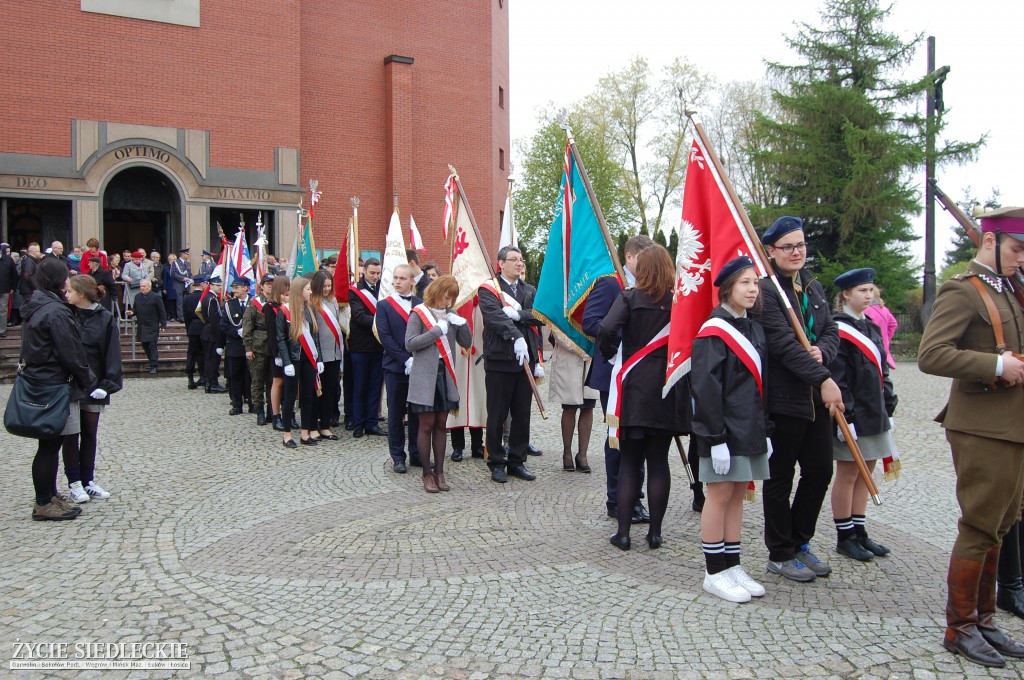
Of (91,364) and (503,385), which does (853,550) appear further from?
(91,364)

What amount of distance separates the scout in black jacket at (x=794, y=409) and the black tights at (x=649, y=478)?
2.39 feet

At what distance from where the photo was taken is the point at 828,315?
4871mm

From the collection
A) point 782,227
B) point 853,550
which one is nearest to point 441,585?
point 853,550

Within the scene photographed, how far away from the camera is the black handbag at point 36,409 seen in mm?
5785

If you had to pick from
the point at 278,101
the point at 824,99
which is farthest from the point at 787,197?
the point at 278,101

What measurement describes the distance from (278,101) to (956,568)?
24279mm

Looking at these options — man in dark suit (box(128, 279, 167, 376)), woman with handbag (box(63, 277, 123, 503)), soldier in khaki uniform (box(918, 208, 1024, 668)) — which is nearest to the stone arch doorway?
man in dark suit (box(128, 279, 167, 376))

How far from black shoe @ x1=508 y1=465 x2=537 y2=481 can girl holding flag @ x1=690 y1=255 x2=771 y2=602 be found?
302 cm

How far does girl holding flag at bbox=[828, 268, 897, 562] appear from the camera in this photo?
5176 millimetres

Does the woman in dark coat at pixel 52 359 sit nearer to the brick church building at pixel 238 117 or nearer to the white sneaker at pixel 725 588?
the white sneaker at pixel 725 588

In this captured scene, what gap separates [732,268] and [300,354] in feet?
19.9

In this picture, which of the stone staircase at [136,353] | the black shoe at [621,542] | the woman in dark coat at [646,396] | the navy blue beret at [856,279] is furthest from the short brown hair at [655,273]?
the stone staircase at [136,353]

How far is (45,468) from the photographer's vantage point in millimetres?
6055

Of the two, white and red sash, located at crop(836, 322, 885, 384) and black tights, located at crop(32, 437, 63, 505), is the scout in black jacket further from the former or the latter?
black tights, located at crop(32, 437, 63, 505)
